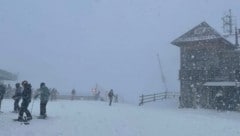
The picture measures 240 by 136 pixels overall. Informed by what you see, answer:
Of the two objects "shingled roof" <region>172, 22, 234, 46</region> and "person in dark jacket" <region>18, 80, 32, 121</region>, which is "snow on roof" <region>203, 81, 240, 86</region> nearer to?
"shingled roof" <region>172, 22, 234, 46</region>

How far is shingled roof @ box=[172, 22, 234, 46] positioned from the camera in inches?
1513

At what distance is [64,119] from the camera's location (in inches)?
714

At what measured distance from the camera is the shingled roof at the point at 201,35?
126 feet

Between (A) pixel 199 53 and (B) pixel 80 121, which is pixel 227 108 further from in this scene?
(B) pixel 80 121

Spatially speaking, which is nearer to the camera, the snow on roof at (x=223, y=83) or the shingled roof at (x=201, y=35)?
the snow on roof at (x=223, y=83)

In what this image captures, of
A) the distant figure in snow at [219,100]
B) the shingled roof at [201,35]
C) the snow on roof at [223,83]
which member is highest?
the shingled roof at [201,35]

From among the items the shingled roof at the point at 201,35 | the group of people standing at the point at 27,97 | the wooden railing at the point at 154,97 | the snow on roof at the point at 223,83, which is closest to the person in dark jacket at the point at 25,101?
the group of people standing at the point at 27,97

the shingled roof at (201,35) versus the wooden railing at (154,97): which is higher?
the shingled roof at (201,35)

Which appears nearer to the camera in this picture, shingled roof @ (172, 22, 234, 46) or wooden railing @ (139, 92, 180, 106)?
shingled roof @ (172, 22, 234, 46)

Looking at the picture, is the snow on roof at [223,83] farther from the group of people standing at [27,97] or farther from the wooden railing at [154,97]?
the group of people standing at [27,97]

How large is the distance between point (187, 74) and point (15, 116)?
80.9 feet

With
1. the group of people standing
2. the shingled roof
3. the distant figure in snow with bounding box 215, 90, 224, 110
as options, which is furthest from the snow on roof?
the group of people standing

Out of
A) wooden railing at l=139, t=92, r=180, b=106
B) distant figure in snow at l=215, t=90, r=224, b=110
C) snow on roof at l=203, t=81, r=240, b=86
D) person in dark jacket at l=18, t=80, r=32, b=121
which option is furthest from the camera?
wooden railing at l=139, t=92, r=180, b=106

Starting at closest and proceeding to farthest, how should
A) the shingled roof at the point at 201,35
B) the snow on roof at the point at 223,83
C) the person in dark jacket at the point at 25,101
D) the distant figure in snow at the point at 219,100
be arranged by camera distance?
1. the person in dark jacket at the point at 25,101
2. the snow on roof at the point at 223,83
3. the distant figure in snow at the point at 219,100
4. the shingled roof at the point at 201,35
